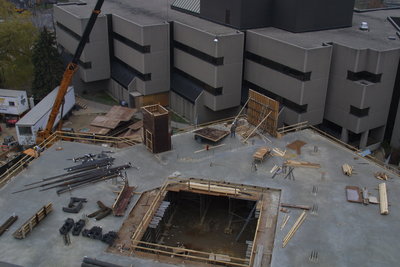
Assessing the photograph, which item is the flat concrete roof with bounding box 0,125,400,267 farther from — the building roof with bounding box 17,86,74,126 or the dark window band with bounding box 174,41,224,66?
the dark window band with bounding box 174,41,224,66

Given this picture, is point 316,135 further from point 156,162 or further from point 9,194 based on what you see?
point 9,194

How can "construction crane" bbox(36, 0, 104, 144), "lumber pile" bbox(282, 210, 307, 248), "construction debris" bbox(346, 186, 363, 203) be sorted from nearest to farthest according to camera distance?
"lumber pile" bbox(282, 210, 307, 248) < "construction debris" bbox(346, 186, 363, 203) < "construction crane" bbox(36, 0, 104, 144)

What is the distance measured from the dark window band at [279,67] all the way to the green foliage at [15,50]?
34.7 meters

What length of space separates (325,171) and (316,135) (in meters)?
6.60

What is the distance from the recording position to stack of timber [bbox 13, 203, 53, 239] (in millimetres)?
26219

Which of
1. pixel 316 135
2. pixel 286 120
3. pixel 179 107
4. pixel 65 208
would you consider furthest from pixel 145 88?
pixel 65 208

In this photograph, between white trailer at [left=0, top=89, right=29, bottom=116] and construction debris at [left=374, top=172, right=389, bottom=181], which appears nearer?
construction debris at [left=374, top=172, right=389, bottom=181]

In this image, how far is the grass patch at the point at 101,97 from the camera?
62.9m

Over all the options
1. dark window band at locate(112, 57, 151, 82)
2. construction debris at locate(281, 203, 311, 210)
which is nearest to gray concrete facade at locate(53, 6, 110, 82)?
dark window band at locate(112, 57, 151, 82)

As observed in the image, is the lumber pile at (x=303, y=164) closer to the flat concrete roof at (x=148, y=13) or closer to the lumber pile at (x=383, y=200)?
the lumber pile at (x=383, y=200)

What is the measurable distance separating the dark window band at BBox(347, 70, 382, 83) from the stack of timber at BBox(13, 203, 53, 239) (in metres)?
31.9

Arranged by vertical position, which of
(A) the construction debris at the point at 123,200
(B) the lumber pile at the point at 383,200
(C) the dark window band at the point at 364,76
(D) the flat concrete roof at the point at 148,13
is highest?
(D) the flat concrete roof at the point at 148,13

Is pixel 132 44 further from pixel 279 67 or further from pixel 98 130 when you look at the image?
pixel 279 67

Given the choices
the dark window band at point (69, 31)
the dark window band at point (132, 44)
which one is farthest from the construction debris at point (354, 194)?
the dark window band at point (69, 31)
